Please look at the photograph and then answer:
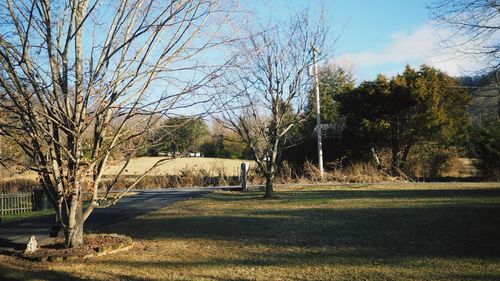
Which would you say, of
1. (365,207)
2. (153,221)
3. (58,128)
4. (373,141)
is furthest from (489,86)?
(373,141)

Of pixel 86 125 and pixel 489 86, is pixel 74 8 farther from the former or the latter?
pixel 489 86

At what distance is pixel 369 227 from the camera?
9.45 metres

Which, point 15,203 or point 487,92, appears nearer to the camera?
point 487,92

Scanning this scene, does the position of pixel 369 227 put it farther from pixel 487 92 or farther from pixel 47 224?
pixel 47 224

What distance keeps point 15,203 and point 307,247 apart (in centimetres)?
1602

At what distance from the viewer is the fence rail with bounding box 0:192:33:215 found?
19.5m

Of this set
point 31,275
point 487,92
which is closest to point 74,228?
point 31,275

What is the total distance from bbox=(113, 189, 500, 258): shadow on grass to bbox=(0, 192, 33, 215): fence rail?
962 cm

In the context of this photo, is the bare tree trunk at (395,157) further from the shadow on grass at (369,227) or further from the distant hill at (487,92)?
the distant hill at (487,92)

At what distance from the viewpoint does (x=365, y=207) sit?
1273cm

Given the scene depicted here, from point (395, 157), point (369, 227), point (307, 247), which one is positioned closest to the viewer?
point (307, 247)

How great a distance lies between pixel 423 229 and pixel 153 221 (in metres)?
6.16

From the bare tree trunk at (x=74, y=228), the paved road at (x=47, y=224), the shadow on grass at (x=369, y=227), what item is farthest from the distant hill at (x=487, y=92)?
the paved road at (x=47, y=224)

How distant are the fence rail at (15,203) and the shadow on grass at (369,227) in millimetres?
9621
